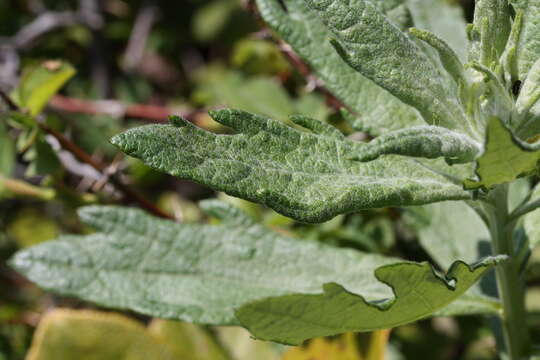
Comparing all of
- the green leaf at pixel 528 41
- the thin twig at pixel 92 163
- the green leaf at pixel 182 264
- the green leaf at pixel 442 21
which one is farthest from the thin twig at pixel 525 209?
the thin twig at pixel 92 163

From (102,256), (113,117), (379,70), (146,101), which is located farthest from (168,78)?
(379,70)

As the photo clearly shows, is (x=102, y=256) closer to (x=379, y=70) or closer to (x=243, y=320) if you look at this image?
(x=243, y=320)

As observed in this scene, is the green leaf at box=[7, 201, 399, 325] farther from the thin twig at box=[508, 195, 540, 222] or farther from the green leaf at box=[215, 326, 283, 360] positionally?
the green leaf at box=[215, 326, 283, 360]

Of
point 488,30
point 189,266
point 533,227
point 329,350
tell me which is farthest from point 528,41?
point 329,350

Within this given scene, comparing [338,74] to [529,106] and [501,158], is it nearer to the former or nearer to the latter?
[529,106]

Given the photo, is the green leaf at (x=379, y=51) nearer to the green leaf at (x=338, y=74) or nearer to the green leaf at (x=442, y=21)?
the green leaf at (x=338, y=74)
